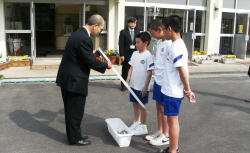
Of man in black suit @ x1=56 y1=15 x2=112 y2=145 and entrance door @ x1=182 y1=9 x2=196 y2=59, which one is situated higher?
entrance door @ x1=182 y1=9 x2=196 y2=59

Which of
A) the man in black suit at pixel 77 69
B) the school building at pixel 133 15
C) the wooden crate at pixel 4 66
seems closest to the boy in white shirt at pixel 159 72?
the man in black suit at pixel 77 69

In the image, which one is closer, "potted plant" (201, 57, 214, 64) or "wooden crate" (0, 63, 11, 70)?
"wooden crate" (0, 63, 11, 70)

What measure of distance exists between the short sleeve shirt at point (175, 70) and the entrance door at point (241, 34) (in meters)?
11.0

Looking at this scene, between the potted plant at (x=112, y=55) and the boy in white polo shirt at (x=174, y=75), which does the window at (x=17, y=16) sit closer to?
the potted plant at (x=112, y=55)

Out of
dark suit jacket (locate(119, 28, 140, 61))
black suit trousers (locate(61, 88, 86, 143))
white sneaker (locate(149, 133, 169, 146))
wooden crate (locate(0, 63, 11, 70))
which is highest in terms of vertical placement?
dark suit jacket (locate(119, 28, 140, 61))

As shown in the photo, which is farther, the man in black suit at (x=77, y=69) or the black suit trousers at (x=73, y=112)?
the black suit trousers at (x=73, y=112)

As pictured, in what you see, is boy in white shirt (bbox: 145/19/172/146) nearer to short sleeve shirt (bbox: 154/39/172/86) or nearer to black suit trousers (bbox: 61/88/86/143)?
short sleeve shirt (bbox: 154/39/172/86)

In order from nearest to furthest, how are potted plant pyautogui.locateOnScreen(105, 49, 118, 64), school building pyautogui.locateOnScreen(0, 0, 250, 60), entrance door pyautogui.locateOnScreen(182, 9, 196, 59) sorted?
school building pyautogui.locateOnScreen(0, 0, 250, 60), potted plant pyautogui.locateOnScreen(105, 49, 118, 64), entrance door pyautogui.locateOnScreen(182, 9, 196, 59)

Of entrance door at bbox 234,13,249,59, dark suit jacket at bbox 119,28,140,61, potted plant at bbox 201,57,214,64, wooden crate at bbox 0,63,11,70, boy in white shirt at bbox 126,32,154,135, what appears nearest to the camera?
boy in white shirt at bbox 126,32,154,135

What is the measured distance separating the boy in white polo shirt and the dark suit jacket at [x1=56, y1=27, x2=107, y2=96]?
1.02 meters

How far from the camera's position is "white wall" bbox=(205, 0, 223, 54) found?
12.9 meters

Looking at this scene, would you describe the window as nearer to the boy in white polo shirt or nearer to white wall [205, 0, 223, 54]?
white wall [205, 0, 223, 54]

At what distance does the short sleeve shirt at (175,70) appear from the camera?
337cm

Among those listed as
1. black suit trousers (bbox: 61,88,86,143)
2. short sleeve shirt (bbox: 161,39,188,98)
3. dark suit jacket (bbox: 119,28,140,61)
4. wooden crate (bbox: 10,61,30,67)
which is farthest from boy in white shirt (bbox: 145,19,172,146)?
wooden crate (bbox: 10,61,30,67)
